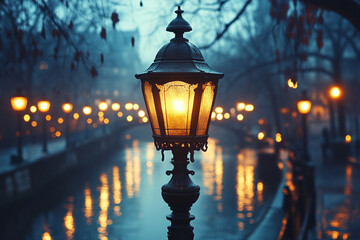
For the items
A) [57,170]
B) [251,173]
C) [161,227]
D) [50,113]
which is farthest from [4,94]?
[161,227]

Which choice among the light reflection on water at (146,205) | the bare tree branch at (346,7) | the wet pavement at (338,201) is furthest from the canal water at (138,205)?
the bare tree branch at (346,7)

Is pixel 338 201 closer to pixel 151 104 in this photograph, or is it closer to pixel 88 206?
pixel 88 206

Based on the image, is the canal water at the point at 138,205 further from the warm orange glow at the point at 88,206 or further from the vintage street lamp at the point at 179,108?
the vintage street lamp at the point at 179,108

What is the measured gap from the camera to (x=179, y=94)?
5453 millimetres

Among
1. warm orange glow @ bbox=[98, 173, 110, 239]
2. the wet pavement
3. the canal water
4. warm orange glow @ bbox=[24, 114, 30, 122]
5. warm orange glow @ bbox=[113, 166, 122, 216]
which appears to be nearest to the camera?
the wet pavement

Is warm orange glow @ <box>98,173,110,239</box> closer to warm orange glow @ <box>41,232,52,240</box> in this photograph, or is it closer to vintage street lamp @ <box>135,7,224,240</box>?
warm orange glow @ <box>41,232,52,240</box>

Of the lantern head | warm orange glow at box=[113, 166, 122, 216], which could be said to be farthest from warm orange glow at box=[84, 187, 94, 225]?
the lantern head

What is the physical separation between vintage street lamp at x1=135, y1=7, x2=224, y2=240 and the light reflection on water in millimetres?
14649

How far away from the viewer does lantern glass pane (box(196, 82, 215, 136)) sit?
5555 mm

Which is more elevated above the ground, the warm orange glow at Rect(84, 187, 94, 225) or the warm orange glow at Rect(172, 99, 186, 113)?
the warm orange glow at Rect(172, 99, 186, 113)

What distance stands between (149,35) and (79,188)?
21450 mm

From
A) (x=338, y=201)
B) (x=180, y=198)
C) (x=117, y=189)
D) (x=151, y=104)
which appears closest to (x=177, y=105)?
(x=151, y=104)

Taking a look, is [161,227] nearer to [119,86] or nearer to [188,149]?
[188,149]

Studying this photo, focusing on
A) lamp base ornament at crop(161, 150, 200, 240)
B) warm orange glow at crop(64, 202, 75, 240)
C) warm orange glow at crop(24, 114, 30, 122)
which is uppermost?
warm orange glow at crop(24, 114, 30, 122)
